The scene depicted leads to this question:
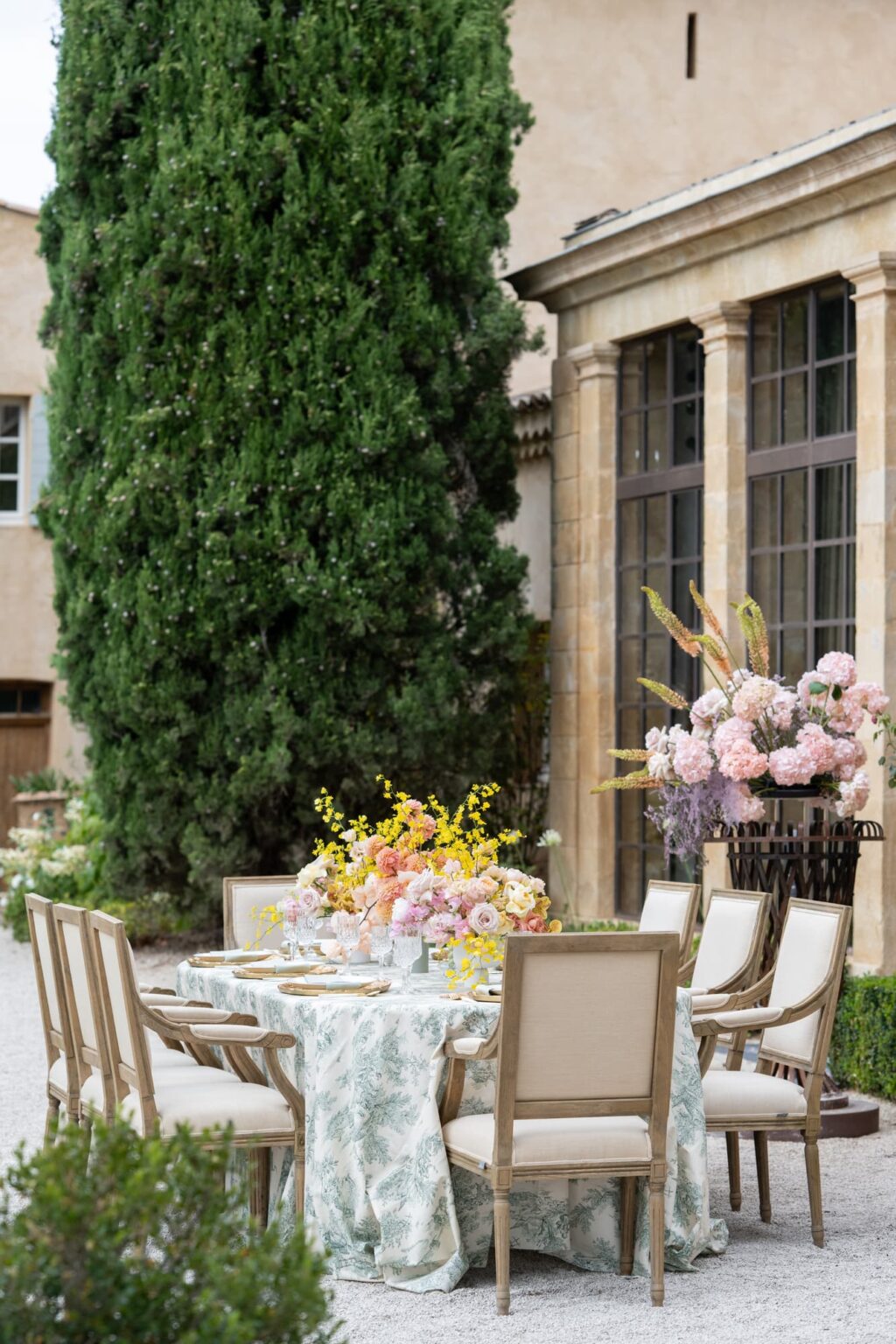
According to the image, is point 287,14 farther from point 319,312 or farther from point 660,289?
point 660,289

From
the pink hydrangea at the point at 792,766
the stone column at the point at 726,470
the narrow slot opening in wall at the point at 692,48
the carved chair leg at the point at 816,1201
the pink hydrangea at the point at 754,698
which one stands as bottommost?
the carved chair leg at the point at 816,1201

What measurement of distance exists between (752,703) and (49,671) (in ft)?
51.9

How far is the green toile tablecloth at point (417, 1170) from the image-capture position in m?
6.03

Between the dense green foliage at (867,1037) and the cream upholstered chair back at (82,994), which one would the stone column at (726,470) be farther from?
the cream upholstered chair back at (82,994)

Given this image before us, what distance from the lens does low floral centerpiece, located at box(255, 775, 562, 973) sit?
673cm

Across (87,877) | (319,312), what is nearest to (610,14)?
(319,312)

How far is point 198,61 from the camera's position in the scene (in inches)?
540

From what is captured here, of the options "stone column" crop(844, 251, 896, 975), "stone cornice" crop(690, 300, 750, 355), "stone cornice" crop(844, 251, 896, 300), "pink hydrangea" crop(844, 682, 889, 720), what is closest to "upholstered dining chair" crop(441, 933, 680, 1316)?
"pink hydrangea" crop(844, 682, 889, 720)

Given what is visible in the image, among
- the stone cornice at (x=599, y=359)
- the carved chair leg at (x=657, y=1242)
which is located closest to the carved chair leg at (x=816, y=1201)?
Result: the carved chair leg at (x=657, y=1242)

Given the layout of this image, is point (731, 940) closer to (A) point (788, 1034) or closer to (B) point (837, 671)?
(A) point (788, 1034)

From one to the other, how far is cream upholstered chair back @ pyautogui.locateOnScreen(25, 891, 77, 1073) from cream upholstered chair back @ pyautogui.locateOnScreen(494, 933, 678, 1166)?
194cm

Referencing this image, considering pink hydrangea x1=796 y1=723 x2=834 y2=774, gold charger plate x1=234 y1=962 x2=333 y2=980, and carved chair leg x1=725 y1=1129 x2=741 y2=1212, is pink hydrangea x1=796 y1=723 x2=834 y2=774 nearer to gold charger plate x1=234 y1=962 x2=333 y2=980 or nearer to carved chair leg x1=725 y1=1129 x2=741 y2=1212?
carved chair leg x1=725 y1=1129 x2=741 y2=1212

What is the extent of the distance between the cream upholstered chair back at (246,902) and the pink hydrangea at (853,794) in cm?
241

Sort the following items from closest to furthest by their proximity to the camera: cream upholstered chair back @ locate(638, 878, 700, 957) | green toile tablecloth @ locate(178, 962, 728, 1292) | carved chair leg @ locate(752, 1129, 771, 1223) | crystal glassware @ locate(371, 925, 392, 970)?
green toile tablecloth @ locate(178, 962, 728, 1292), carved chair leg @ locate(752, 1129, 771, 1223), crystal glassware @ locate(371, 925, 392, 970), cream upholstered chair back @ locate(638, 878, 700, 957)
